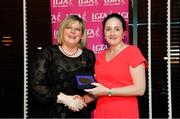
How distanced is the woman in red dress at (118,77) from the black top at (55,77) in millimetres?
172

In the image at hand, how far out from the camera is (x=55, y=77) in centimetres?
318

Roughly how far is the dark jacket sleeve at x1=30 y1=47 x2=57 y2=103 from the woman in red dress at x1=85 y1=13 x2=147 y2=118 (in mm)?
309

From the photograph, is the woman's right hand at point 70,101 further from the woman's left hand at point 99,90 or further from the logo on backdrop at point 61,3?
the logo on backdrop at point 61,3

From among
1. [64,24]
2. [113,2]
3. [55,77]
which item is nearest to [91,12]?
[113,2]

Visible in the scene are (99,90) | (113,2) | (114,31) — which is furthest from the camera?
(113,2)

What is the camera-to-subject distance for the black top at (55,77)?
3150mm

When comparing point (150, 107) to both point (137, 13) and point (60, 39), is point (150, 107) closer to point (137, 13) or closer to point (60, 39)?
point (137, 13)

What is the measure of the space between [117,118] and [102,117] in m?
0.13

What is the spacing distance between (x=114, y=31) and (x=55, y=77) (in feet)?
1.98

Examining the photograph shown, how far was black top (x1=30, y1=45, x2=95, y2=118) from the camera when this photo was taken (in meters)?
3.15

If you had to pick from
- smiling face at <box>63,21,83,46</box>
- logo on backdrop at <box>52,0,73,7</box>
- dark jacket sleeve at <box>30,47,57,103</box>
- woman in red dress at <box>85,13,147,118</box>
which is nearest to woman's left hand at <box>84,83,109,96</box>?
woman in red dress at <box>85,13,147,118</box>

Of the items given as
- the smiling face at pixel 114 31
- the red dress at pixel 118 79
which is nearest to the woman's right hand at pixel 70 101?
the red dress at pixel 118 79

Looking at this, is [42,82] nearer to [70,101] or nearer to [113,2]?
[70,101]

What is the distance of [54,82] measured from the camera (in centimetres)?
319
